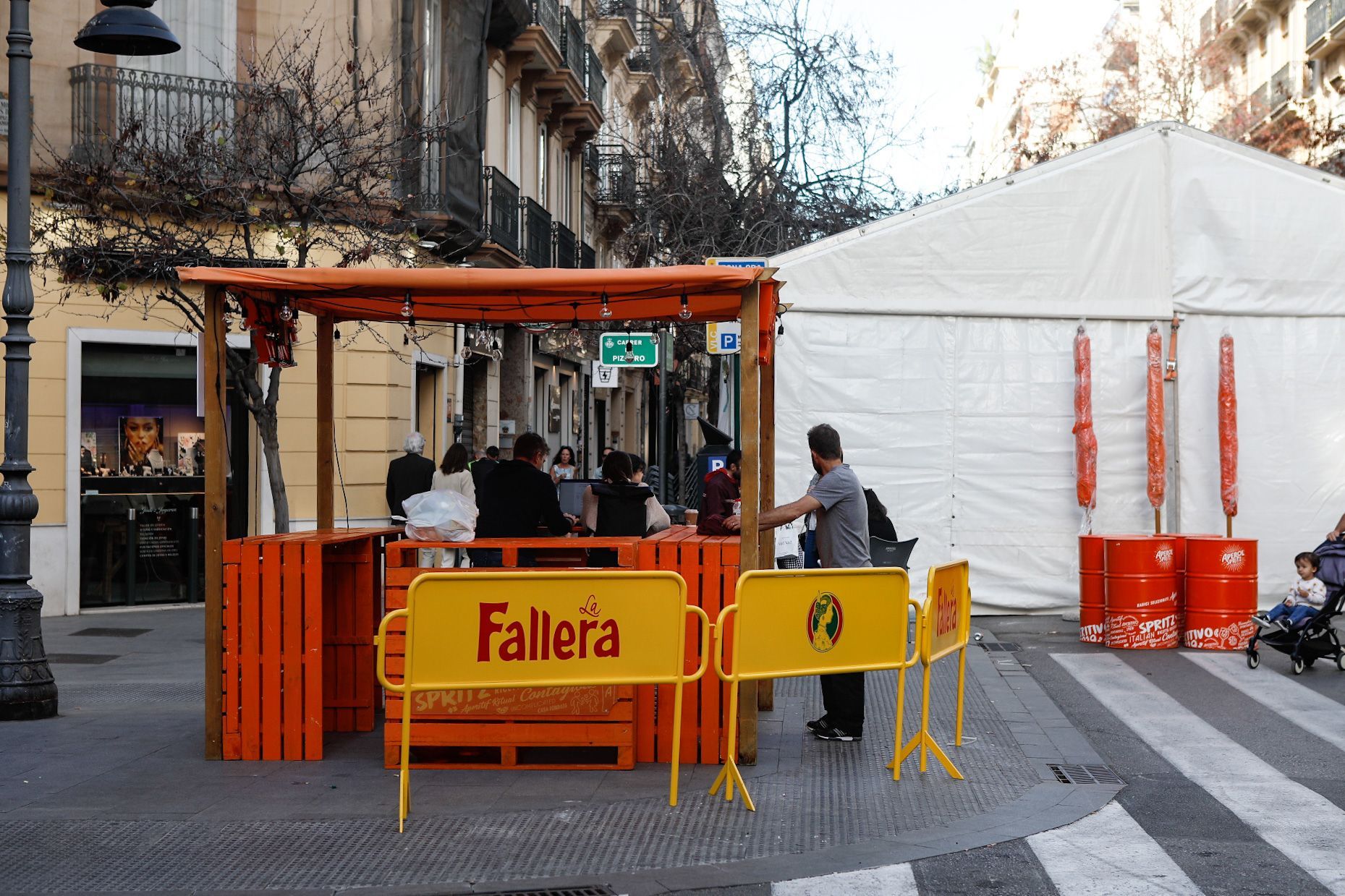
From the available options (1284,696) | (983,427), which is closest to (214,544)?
(1284,696)

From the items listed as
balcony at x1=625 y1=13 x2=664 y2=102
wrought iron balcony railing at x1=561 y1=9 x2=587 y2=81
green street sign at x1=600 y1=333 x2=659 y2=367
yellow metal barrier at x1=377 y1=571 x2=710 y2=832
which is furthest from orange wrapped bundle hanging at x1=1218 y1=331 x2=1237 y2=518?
balcony at x1=625 y1=13 x2=664 y2=102

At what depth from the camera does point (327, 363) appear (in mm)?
9664

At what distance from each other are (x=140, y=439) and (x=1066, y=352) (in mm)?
10026

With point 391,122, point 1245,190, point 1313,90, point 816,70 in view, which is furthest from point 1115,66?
point 391,122

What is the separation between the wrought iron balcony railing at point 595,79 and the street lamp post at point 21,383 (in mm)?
22330

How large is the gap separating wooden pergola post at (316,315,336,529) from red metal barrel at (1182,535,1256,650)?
7.16 m

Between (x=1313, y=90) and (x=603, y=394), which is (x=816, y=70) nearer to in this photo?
(x=603, y=394)

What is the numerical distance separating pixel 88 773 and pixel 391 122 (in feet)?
28.1

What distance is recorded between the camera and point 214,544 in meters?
7.82

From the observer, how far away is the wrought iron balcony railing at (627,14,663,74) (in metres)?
32.9

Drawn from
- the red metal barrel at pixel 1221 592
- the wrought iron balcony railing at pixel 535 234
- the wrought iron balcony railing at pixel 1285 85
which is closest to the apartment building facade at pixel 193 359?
the wrought iron balcony railing at pixel 535 234

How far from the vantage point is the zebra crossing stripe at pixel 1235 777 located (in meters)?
6.15

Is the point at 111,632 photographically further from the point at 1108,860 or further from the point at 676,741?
the point at 1108,860

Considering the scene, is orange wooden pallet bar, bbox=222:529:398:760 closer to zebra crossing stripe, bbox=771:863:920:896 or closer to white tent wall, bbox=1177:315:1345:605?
zebra crossing stripe, bbox=771:863:920:896
